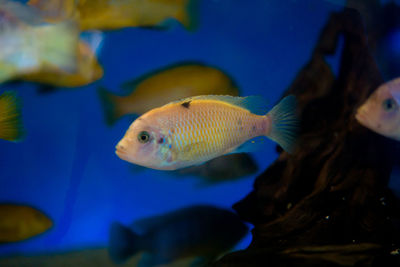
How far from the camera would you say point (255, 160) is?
1.59 m

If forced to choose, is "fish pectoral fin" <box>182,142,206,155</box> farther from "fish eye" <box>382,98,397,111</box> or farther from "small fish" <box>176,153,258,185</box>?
"fish eye" <box>382,98,397,111</box>

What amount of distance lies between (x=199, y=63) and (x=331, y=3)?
0.82m

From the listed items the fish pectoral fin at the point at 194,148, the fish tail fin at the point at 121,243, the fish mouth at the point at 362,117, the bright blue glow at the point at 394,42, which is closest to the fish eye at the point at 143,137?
the fish pectoral fin at the point at 194,148

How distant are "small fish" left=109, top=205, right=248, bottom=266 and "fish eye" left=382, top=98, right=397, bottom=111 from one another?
3.07ft

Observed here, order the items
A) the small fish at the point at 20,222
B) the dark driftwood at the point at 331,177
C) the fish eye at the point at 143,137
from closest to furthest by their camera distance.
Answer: the fish eye at the point at 143,137, the dark driftwood at the point at 331,177, the small fish at the point at 20,222

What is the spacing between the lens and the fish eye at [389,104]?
1481 millimetres

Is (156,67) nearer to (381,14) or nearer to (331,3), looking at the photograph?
(331,3)

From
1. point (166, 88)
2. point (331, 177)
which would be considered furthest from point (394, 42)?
point (166, 88)

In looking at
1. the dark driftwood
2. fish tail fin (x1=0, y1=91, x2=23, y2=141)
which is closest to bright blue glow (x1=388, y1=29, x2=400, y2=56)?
the dark driftwood

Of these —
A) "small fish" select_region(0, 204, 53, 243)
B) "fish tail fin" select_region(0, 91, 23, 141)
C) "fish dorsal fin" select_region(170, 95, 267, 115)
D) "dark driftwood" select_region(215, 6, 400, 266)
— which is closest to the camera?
"fish dorsal fin" select_region(170, 95, 267, 115)

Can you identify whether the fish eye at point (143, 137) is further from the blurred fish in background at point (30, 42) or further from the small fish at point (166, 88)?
the blurred fish in background at point (30, 42)

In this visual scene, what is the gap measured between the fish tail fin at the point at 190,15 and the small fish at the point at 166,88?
22 cm

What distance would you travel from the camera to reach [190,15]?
144 cm

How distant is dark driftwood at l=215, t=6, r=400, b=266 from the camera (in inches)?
56.1
